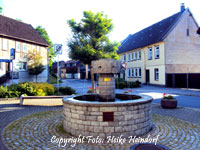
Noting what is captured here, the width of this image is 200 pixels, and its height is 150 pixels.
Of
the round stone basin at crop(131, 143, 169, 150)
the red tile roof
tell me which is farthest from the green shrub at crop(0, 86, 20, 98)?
the red tile roof

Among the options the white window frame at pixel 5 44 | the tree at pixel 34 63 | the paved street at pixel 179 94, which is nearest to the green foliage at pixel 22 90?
the paved street at pixel 179 94

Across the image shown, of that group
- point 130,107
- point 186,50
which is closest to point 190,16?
point 186,50

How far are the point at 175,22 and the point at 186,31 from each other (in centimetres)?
278

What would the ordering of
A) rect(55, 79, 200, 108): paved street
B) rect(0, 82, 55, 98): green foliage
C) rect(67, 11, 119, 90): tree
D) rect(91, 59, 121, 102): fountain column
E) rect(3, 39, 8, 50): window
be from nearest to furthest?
rect(91, 59, 121, 102): fountain column, rect(55, 79, 200, 108): paved street, rect(0, 82, 55, 98): green foliage, rect(67, 11, 119, 90): tree, rect(3, 39, 8, 50): window

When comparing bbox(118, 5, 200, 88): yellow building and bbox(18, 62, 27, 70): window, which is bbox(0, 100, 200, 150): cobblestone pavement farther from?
bbox(18, 62, 27, 70): window

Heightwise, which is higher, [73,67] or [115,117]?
[73,67]

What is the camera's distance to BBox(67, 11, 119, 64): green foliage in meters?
17.5

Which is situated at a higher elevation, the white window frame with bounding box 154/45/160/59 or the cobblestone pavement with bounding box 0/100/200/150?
the white window frame with bounding box 154/45/160/59

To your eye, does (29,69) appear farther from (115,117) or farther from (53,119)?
(115,117)

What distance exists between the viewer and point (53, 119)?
7664 millimetres

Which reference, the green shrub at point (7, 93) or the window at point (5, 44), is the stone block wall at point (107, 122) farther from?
the window at point (5, 44)

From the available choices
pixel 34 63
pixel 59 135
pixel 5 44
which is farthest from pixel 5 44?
pixel 59 135

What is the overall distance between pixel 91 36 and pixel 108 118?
14057 millimetres

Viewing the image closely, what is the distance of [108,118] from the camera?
5.27 meters
